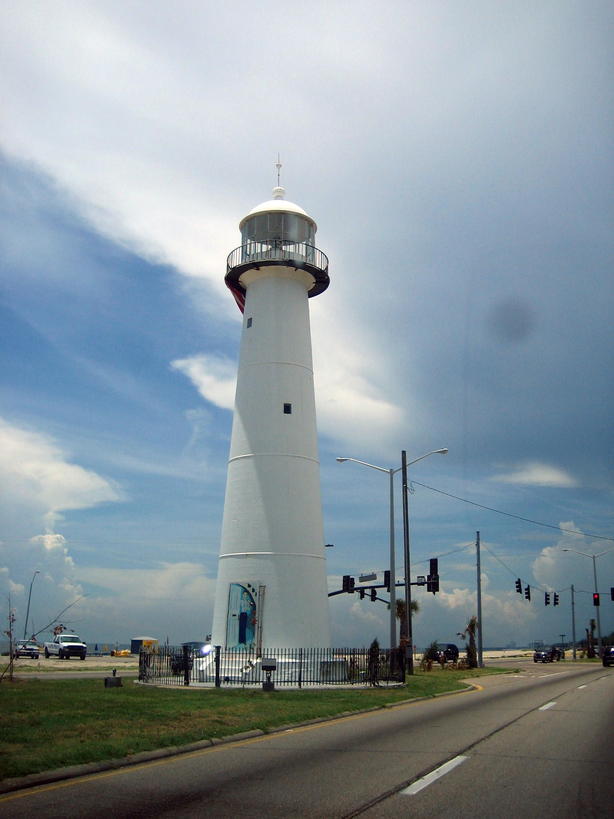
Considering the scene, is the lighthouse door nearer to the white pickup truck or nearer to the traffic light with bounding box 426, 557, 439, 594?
the traffic light with bounding box 426, 557, 439, 594

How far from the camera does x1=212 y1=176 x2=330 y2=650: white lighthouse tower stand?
2758 centimetres

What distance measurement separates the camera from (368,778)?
9531mm

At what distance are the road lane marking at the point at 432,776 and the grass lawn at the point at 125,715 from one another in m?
4.28

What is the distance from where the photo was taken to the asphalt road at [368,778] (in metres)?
7.94

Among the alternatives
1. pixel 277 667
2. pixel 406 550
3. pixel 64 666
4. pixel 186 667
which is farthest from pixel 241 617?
pixel 64 666

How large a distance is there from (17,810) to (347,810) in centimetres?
337

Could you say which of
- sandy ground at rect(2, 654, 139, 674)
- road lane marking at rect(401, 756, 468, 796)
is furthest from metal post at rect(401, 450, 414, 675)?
road lane marking at rect(401, 756, 468, 796)


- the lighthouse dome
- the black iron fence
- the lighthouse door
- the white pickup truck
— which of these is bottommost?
the white pickup truck

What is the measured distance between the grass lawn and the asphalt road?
2.38 ft

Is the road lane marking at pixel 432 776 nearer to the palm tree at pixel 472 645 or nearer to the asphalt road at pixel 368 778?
→ the asphalt road at pixel 368 778

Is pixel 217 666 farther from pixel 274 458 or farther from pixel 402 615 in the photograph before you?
pixel 402 615

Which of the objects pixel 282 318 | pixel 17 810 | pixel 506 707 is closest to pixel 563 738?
pixel 506 707

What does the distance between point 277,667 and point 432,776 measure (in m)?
17.6

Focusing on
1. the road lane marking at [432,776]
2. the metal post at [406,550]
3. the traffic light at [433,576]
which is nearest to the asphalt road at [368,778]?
the road lane marking at [432,776]
